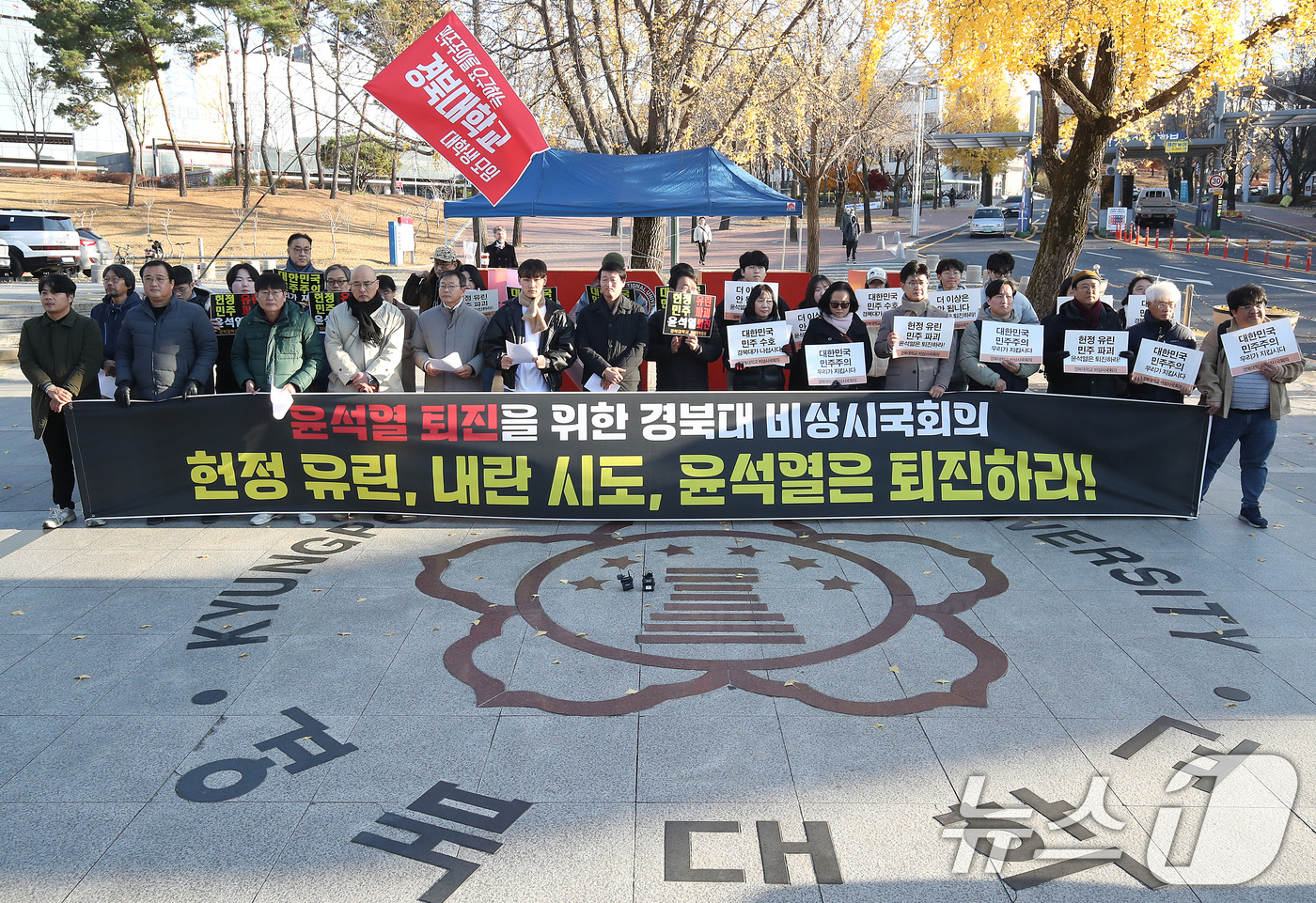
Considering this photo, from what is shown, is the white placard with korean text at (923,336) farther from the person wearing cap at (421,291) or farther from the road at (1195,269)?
the road at (1195,269)

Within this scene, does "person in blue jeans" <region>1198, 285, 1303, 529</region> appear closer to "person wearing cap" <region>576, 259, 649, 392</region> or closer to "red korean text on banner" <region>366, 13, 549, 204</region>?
"person wearing cap" <region>576, 259, 649, 392</region>

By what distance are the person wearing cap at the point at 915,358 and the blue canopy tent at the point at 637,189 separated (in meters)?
3.91

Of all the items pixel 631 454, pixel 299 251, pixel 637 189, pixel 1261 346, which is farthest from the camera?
pixel 637 189

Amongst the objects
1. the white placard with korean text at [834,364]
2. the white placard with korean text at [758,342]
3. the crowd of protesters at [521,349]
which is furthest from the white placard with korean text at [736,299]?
the white placard with korean text at [834,364]

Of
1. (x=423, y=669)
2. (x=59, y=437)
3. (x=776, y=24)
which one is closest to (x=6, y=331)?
(x=59, y=437)

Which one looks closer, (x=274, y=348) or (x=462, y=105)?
(x=274, y=348)

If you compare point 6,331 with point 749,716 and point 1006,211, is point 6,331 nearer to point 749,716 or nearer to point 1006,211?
point 749,716

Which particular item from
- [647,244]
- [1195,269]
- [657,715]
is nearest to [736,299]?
[657,715]

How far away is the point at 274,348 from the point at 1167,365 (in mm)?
6523

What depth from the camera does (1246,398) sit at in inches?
277

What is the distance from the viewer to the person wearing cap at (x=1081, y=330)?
24.5ft

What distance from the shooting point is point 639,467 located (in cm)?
703

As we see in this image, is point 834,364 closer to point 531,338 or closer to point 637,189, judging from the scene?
point 531,338

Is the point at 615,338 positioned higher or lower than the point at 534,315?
lower
